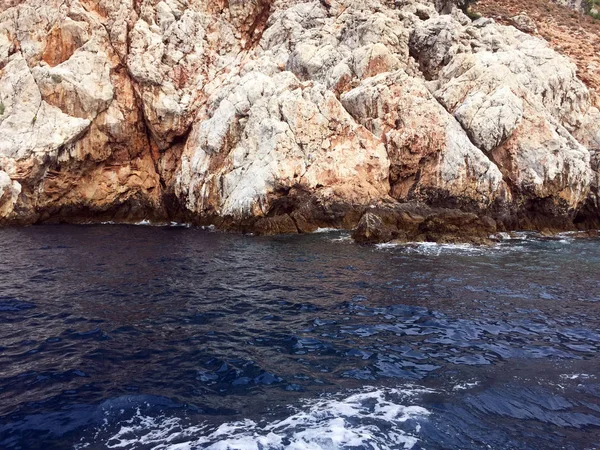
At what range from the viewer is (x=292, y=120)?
28.9 m

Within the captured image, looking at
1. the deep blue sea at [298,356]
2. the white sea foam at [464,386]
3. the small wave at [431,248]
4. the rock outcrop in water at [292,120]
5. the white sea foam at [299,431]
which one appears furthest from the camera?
the rock outcrop in water at [292,120]

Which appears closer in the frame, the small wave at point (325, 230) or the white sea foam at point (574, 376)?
the white sea foam at point (574, 376)

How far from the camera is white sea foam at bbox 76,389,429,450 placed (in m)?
5.58

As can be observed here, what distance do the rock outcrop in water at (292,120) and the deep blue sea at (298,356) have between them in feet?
33.9

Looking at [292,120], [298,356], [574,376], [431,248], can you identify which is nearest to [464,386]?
[574,376]

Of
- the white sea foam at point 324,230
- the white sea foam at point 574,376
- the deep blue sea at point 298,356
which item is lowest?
the deep blue sea at point 298,356

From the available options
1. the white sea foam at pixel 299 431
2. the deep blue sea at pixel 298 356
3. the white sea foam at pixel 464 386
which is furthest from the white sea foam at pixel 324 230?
the white sea foam at pixel 299 431

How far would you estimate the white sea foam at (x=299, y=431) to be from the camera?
558 centimetres

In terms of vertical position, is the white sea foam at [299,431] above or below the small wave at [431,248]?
below

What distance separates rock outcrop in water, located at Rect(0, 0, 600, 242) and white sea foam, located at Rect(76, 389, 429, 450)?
16.8 meters

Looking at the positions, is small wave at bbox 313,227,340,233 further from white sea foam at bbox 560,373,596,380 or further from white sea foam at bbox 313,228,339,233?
white sea foam at bbox 560,373,596,380

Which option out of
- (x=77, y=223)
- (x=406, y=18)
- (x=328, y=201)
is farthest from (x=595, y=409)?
(x=406, y=18)

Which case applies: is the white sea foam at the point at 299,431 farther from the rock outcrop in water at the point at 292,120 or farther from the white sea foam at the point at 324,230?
the white sea foam at the point at 324,230

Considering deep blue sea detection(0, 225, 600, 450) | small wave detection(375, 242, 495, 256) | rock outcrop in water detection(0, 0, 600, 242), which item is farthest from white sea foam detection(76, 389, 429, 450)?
rock outcrop in water detection(0, 0, 600, 242)
